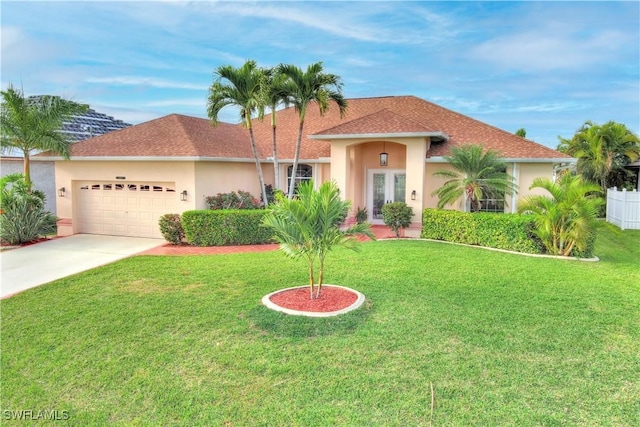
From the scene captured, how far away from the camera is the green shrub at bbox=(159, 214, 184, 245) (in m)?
15.0

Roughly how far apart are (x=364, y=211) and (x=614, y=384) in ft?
42.9

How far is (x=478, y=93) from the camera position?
888 inches

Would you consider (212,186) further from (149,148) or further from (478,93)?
(478,93)

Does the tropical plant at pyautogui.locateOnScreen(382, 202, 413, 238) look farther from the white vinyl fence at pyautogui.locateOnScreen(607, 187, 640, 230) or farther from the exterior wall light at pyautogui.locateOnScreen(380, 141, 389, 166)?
the white vinyl fence at pyautogui.locateOnScreen(607, 187, 640, 230)

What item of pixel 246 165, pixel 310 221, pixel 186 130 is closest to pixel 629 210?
pixel 246 165

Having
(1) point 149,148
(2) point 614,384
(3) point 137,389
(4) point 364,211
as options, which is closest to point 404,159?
(4) point 364,211

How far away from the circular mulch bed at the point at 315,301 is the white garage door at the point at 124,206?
959 cm

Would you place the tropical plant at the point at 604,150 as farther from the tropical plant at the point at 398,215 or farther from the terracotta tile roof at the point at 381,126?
the tropical plant at the point at 398,215

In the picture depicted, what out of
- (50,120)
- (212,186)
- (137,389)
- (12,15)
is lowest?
(137,389)

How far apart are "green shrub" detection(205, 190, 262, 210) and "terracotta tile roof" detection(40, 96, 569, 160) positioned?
65.4 inches

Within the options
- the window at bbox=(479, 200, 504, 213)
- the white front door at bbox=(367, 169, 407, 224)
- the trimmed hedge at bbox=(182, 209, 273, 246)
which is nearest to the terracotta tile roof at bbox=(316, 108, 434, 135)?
the white front door at bbox=(367, 169, 407, 224)

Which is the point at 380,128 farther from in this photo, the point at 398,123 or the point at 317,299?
the point at 317,299

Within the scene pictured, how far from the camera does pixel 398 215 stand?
48.9 feet

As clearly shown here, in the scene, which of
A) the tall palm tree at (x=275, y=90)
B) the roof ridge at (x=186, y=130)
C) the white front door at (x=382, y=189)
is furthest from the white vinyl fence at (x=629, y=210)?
the roof ridge at (x=186, y=130)
